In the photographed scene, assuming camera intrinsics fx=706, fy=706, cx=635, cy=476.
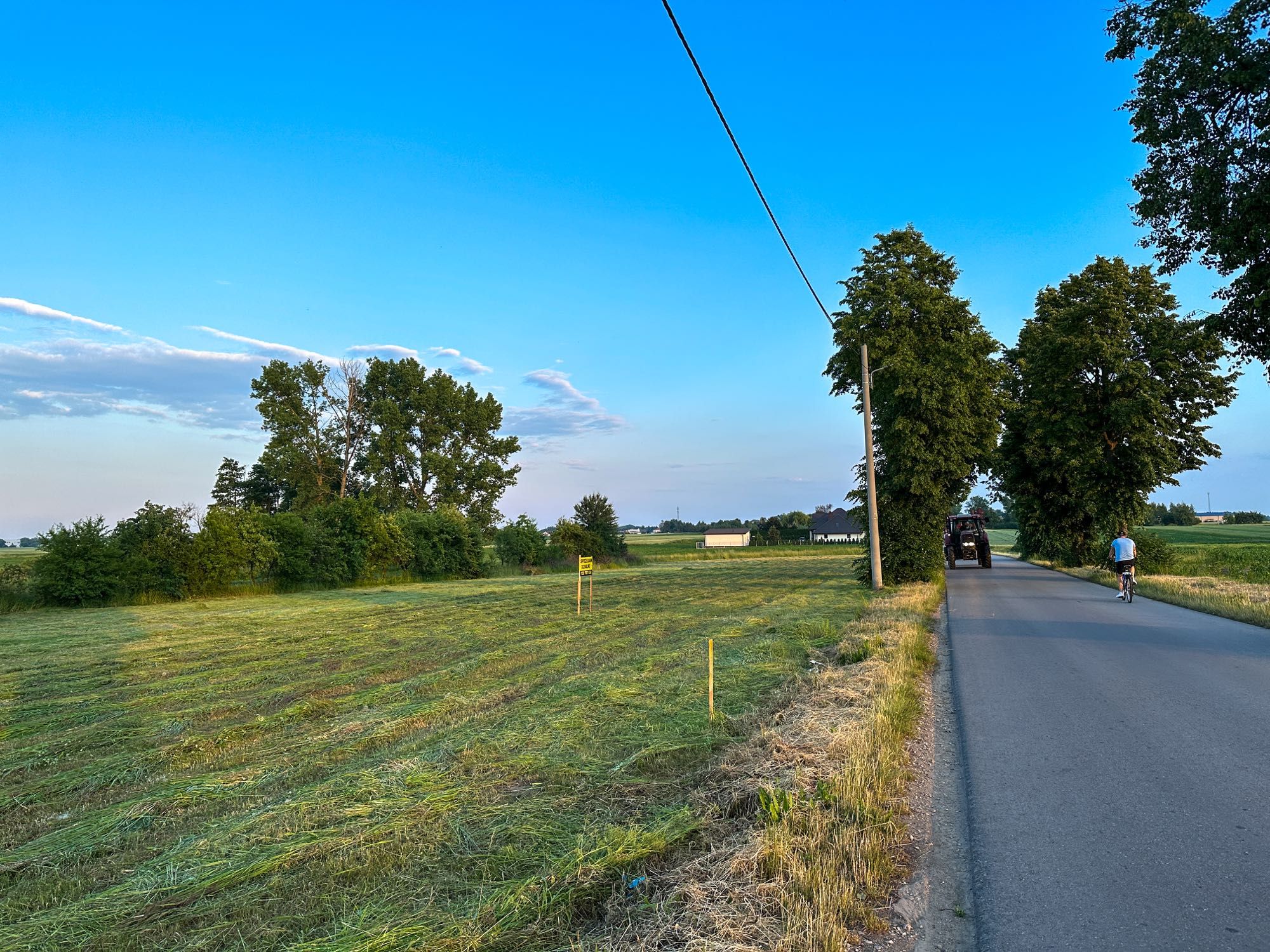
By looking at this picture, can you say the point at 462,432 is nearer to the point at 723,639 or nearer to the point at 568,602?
the point at 568,602

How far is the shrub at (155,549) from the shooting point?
78.7 feet

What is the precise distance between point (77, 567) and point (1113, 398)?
3944 cm

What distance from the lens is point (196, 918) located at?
3.60 metres

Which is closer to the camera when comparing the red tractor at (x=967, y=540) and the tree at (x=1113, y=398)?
the tree at (x=1113, y=398)

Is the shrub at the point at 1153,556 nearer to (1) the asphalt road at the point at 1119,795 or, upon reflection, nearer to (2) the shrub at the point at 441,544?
(1) the asphalt road at the point at 1119,795

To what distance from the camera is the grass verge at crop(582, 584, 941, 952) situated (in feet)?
10.4

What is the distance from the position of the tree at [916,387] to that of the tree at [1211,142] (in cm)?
876

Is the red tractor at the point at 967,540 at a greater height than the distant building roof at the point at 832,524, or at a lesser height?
lesser

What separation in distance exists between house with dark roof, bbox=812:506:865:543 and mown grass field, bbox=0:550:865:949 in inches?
3646

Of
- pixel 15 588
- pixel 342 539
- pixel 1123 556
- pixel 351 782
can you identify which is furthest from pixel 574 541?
pixel 351 782

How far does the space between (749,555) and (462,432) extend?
1117 inches

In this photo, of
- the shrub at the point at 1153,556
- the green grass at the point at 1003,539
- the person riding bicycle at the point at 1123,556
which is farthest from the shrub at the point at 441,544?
the green grass at the point at 1003,539

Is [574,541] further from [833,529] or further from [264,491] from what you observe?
[833,529]

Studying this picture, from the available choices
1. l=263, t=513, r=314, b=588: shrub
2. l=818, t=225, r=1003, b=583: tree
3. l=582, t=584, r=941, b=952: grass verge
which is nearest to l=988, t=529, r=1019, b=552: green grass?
l=818, t=225, r=1003, b=583: tree
